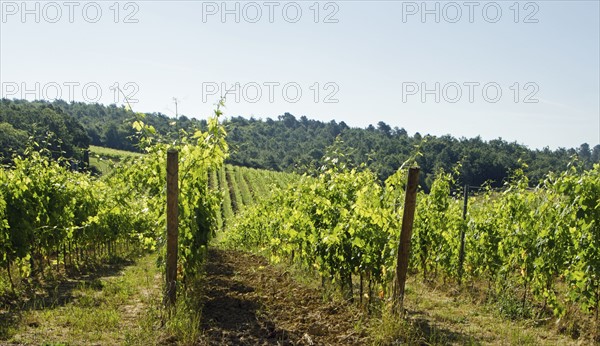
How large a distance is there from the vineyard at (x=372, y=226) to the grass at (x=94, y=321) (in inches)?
34.6

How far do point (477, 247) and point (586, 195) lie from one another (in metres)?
3.48

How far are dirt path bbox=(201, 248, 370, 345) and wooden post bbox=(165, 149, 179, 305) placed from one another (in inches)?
26.4

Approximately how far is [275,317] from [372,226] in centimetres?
192

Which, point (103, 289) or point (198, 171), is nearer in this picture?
point (198, 171)

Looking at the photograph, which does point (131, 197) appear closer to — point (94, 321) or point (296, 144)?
point (94, 321)

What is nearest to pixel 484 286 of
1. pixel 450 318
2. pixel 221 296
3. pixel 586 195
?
pixel 450 318

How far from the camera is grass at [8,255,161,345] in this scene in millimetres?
5266

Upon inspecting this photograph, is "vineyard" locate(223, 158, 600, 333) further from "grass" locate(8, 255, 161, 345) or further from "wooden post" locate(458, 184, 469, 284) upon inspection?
"grass" locate(8, 255, 161, 345)

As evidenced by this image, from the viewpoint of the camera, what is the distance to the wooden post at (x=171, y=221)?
5.53 metres

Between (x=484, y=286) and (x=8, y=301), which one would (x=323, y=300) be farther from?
(x=8, y=301)

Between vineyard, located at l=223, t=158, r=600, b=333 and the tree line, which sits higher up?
the tree line

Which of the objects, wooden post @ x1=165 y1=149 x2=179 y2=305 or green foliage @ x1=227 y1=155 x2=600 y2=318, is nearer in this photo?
wooden post @ x1=165 y1=149 x2=179 y2=305

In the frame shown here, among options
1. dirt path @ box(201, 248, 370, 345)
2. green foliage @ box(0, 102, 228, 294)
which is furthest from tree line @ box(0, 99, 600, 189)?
dirt path @ box(201, 248, 370, 345)

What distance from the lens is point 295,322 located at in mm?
6113
